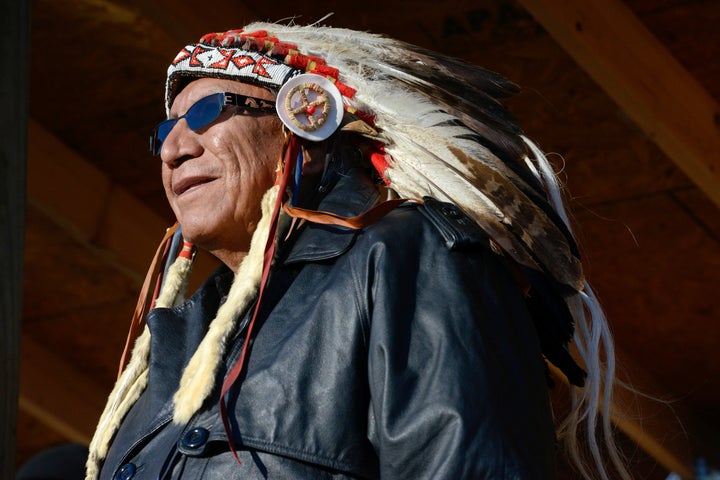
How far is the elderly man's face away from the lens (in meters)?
2.10

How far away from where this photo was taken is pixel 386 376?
1.68m

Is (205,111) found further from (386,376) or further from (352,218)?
(386,376)

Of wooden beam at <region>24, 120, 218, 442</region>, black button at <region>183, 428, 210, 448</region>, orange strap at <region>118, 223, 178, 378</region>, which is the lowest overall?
wooden beam at <region>24, 120, 218, 442</region>

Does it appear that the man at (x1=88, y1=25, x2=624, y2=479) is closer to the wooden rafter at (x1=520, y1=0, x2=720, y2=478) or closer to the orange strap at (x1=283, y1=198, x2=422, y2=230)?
the orange strap at (x1=283, y1=198, x2=422, y2=230)

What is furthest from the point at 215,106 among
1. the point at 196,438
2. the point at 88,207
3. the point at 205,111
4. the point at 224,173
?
the point at 88,207

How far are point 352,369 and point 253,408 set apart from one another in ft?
0.50

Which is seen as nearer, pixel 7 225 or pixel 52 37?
pixel 7 225

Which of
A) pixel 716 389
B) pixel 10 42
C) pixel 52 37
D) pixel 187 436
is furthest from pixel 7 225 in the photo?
pixel 716 389

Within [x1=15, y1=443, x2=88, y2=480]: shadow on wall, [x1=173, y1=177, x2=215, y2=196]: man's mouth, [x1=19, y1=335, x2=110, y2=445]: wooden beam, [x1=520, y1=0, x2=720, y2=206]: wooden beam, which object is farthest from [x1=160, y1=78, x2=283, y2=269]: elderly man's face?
[x1=19, y1=335, x2=110, y2=445]: wooden beam

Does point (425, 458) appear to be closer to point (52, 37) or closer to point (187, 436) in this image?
point (187, 436)

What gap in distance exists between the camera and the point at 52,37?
4.15 meters

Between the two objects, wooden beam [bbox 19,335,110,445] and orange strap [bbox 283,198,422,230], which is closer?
orange strap [bbox 283,198,422,230]

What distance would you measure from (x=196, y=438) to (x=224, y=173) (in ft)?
1.72

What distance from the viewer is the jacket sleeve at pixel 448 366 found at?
1.61 m
